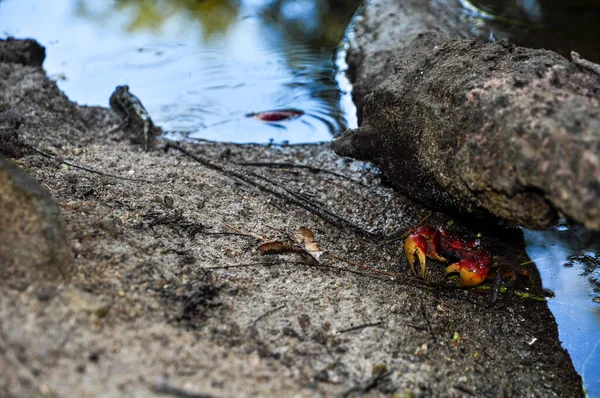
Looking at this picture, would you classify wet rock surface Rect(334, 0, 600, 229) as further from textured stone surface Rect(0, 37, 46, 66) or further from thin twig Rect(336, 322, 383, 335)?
textured stone surface Rect(0, 37, 46, 66)

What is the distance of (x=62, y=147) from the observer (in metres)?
4.45

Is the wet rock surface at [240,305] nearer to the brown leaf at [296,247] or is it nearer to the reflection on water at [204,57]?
the brown leaf at [296,247]

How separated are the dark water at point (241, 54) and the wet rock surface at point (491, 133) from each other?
1.20 metres

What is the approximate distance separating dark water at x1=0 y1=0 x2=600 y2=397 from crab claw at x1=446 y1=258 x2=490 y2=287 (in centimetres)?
59

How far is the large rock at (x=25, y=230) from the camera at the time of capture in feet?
7.92

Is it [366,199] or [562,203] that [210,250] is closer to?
[366,199]

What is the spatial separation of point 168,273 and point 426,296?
154cm

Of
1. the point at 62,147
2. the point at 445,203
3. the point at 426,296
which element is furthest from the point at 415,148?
the point at 62,147

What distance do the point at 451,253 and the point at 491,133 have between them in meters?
1.04

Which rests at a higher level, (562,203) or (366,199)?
(562,203)

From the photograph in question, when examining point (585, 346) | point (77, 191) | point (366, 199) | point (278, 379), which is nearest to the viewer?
point (278, 379)

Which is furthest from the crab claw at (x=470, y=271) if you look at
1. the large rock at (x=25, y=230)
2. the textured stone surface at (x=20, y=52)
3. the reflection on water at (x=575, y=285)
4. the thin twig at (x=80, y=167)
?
the textured stone surface at (x=20, y=52)

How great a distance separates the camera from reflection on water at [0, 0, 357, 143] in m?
5.66

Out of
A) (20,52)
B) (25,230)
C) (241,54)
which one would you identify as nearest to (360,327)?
(25,230)
